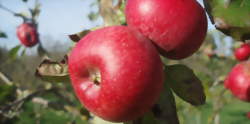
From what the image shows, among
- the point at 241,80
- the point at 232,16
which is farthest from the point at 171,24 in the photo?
the point at 241,80

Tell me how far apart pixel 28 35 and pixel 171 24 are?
330 centimetres

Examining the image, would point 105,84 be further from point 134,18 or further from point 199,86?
point 199,86

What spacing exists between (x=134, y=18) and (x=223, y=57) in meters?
3.50

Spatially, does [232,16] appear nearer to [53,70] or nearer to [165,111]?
[165,111]

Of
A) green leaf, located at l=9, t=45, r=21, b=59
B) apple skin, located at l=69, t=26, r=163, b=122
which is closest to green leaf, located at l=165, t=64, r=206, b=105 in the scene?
apple skin, located at l=69, t=26, r=163, b=122

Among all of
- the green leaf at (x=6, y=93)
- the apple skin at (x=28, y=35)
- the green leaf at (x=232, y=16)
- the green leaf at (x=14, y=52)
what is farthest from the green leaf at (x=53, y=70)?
the apple skin at (x=28, y=35)

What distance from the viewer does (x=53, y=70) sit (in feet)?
3.81

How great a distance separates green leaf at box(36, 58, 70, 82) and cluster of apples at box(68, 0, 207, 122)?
0.38 feet

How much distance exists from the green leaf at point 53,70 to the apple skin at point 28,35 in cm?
305

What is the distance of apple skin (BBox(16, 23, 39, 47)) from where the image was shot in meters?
4.16

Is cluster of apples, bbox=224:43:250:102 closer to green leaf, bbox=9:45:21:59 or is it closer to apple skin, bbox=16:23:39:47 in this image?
green leaf, bbox=9:45:21:59

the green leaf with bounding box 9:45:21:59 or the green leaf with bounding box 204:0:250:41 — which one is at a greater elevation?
the green leaf with bounding box 204:0:250:41

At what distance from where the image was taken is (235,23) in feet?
3.27

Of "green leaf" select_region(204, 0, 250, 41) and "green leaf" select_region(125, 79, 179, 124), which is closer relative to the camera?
"green leaf" select_region(204, 0, 250, 41)
